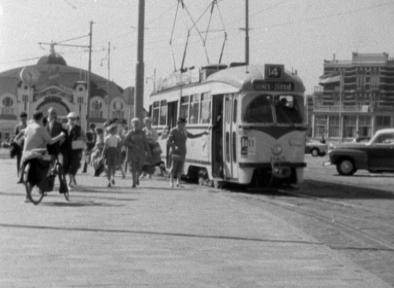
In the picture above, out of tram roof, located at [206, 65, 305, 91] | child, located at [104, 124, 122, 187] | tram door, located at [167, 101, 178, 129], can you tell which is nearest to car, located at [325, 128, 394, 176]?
tram door, located at [167, 101, 178, 129]

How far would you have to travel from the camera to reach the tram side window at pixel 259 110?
21.0 meters

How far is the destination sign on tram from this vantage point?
69.5 ft

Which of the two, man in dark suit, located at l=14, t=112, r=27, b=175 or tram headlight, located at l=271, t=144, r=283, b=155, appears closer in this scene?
man in dark suit, located at l=14, t=112, r=27, b=175

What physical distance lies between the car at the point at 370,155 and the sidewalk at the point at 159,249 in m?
17.3

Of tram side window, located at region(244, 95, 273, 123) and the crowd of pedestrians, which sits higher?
tram side window, located at region(244, 95, 273, 123)

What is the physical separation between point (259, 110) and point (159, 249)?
1166 cm

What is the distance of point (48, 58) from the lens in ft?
436

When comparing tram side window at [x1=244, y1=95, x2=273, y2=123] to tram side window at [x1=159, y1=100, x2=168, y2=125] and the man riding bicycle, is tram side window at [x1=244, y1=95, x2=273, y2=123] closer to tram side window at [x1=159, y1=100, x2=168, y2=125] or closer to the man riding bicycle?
the man riding bicycle

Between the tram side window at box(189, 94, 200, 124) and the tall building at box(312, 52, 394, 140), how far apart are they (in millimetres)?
92148

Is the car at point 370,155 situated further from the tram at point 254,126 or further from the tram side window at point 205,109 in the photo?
the tram side window at point 205,109

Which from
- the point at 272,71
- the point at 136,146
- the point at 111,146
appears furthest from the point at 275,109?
the point at 111,146

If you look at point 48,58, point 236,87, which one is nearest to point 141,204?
point 236,87

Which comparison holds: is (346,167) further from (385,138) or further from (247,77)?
(247,77)

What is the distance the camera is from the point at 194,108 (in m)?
24.4
